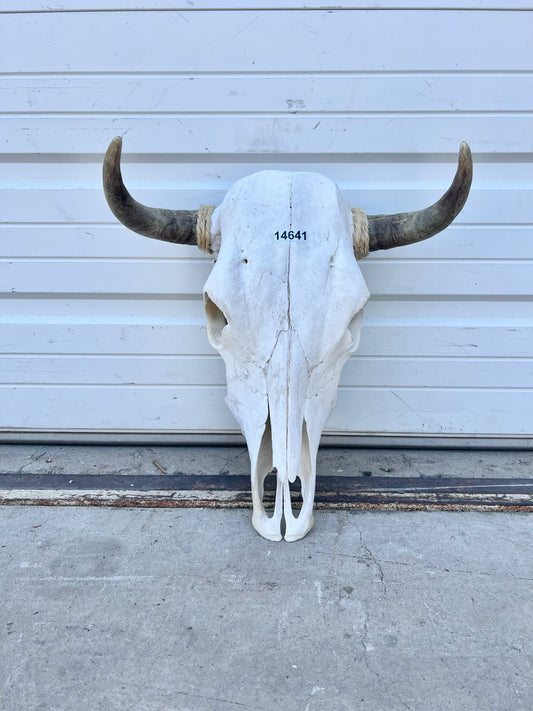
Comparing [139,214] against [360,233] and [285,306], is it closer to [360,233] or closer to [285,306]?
[285,306]

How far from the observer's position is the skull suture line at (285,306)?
2439mm

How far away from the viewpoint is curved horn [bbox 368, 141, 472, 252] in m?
2.48

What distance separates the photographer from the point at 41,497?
10.2ft

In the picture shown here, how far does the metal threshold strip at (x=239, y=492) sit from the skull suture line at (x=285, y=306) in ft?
1.53

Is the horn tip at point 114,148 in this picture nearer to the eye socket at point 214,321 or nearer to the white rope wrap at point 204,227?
the white rope wrap at point 204,227

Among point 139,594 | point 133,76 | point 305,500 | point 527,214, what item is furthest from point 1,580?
point 527,214

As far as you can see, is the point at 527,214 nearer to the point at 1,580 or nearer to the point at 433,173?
the point at 433,173

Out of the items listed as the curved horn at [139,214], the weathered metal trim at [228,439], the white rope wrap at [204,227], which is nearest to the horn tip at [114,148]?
the curved horn at [139,214]

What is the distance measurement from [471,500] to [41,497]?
2320 mm

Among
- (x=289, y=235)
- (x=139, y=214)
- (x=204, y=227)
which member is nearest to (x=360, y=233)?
(x=289, y=235)

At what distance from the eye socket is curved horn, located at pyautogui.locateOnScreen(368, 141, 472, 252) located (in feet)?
2.71

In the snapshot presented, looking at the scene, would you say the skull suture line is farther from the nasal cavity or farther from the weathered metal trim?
the weathered metal trim

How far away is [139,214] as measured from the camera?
264 cm

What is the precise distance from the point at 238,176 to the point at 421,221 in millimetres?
1164
